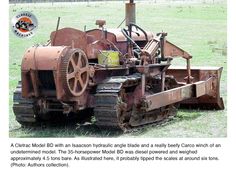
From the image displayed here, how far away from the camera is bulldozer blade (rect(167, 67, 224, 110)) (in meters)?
10.8

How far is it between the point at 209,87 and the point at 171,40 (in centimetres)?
1176

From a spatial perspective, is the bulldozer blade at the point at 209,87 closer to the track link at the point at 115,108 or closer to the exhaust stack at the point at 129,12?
the exhaust stack at the point at 129,12

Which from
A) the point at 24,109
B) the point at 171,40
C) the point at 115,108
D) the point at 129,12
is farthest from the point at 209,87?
the point at 171,40

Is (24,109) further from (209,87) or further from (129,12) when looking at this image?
(209,87)

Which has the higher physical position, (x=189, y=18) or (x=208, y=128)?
(x=189, y=18)

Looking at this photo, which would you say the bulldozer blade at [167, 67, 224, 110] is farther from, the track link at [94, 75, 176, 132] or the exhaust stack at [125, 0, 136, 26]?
the track link at [94, 75, 176, 132]

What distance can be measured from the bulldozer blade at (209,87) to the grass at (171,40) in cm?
24

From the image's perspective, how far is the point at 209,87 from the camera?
35.2 feet

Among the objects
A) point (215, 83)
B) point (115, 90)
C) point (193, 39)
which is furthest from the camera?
point (193, 39)

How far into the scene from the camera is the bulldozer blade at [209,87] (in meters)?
10.8
